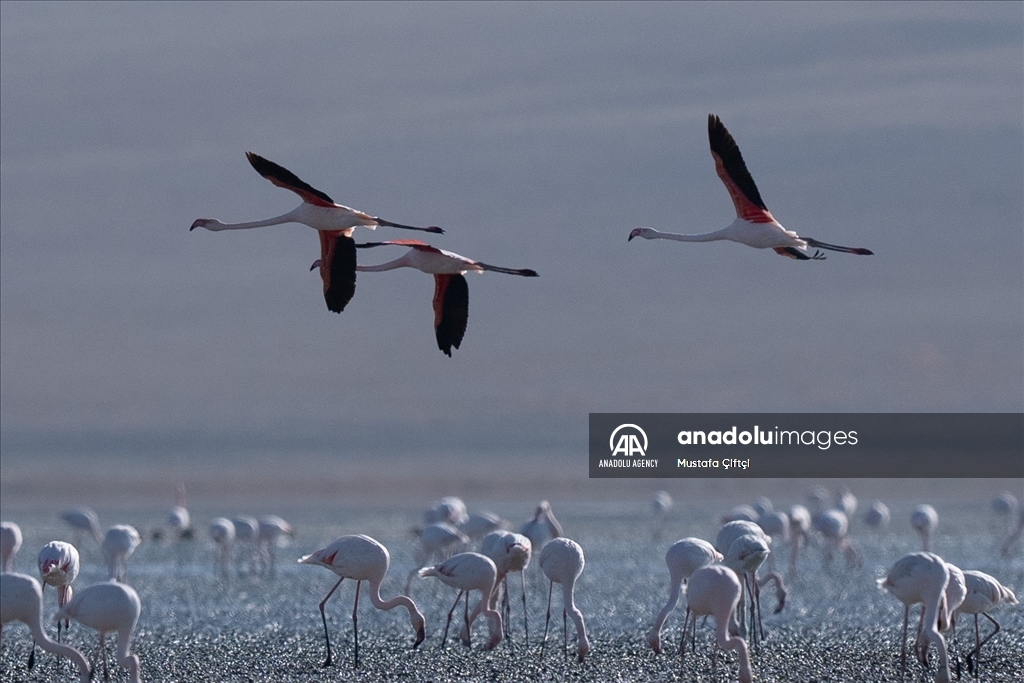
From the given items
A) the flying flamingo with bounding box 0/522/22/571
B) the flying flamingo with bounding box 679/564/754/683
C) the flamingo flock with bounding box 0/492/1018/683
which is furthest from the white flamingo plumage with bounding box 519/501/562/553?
the flying flamingo with bounding box 679/564/754/683

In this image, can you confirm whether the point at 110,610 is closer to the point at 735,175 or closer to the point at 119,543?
the point at 735,175

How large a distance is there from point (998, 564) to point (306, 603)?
1307cm

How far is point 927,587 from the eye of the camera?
455 inches

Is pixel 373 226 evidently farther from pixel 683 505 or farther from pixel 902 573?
pixel 683 505

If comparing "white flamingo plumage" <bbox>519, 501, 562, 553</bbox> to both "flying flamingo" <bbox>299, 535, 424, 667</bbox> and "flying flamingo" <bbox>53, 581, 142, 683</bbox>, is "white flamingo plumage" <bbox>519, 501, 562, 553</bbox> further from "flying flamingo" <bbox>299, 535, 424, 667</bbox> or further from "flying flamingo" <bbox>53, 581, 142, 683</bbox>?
"flying flamingo" <bbox>53, 581, 142, 683</bbox>

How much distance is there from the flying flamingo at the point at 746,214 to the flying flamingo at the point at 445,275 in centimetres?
177

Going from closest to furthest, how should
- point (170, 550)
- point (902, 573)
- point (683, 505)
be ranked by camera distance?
point (902, 573), point (170, 550), point (683, 505)

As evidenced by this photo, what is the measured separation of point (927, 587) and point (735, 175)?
3.78m

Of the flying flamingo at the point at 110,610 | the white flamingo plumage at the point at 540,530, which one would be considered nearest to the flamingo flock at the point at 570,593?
the flying flamingo at the point at 110,610

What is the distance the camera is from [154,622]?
54.3 ft

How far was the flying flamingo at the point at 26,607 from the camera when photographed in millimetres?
10516

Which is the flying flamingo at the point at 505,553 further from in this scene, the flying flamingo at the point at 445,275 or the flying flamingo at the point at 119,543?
the flying flamingo at the point at 119,543

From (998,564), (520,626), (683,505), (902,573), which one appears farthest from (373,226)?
(683,505)

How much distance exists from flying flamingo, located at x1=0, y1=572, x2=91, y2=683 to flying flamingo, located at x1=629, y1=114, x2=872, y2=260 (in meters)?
6.14
